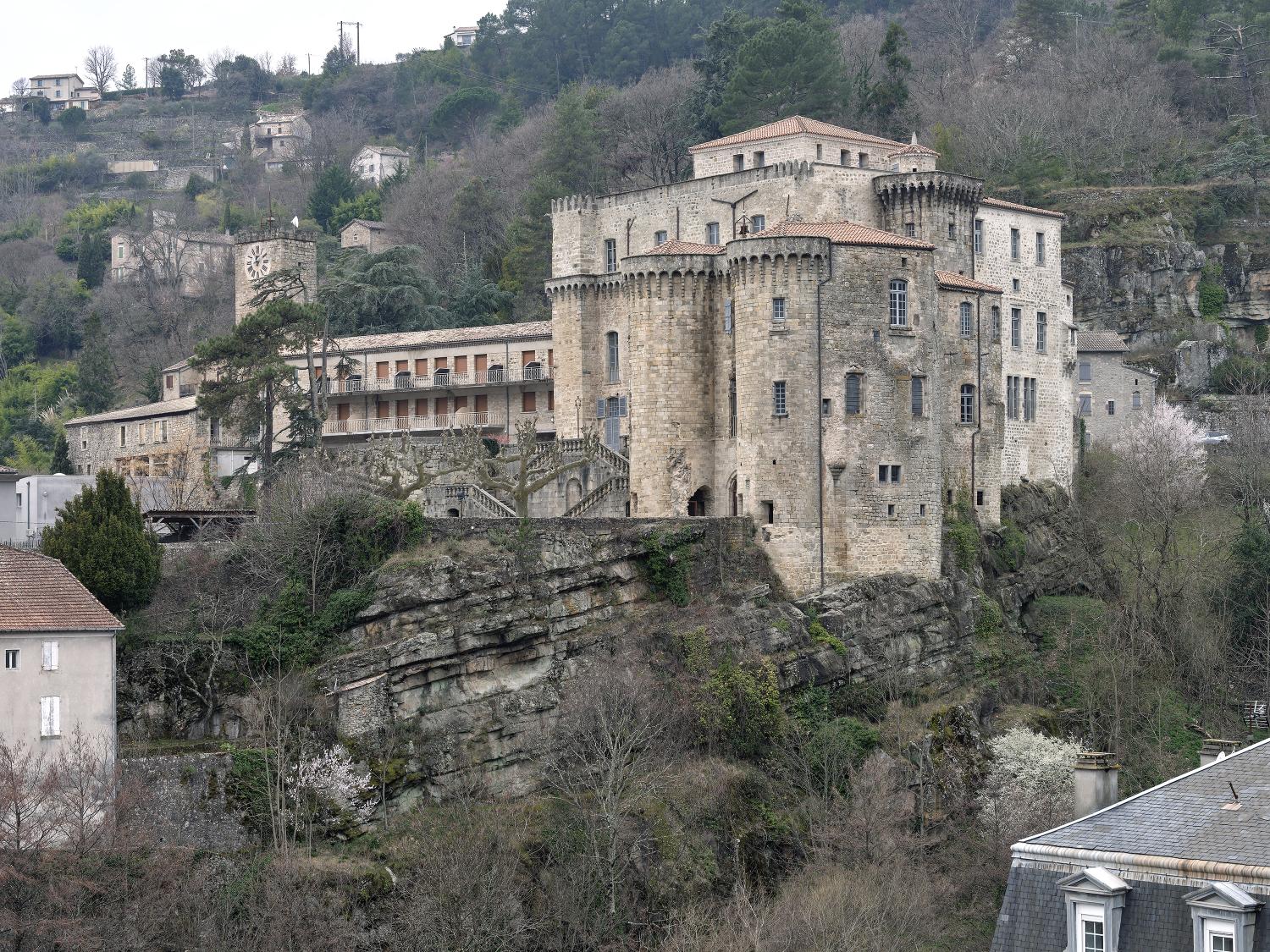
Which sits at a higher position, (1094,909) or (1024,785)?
(1094,909)

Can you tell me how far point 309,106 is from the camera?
17575 centimetres

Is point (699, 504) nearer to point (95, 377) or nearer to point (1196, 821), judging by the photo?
point (1196, 821)

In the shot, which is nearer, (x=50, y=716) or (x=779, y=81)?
(x=50, y=716)

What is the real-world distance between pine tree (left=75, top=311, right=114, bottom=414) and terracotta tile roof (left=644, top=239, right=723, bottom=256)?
1570 inches

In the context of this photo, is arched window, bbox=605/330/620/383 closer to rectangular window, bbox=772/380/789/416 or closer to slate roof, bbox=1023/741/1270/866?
rectangular window, bbox=772/380/789/416

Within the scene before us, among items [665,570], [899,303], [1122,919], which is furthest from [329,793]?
[1122,919]

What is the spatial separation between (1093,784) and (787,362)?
2667 cm

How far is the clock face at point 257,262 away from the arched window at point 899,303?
40.5 m

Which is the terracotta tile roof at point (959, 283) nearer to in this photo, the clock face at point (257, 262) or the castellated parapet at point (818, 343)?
the castellated parapet at point (818, 343)

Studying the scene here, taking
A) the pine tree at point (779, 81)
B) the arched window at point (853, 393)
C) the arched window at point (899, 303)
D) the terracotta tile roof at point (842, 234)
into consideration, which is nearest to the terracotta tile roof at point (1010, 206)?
the terracotta tile roof at point (842, 234)

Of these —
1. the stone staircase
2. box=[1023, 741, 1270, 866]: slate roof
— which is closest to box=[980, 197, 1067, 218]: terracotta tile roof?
the stone staircase

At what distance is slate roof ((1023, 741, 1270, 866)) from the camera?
29.0 m

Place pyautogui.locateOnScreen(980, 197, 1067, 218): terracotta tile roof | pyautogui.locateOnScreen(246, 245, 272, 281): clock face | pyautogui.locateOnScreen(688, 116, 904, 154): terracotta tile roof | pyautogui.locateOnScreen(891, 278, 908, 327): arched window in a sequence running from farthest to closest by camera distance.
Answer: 1. pyautogui.locateOnScreen(246, 245, 272, 281): clock face
2. pyautogui.locateOnScreen(980, 197, 1067, 218): terracotta tile roof
3. pyautogui.locateOnScreen(688, 116, 904, 154): terracotta tile roof
4. pyautogui.locateOnScreen(891, 278, 908, 327): arched window

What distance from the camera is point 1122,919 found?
28578mm
